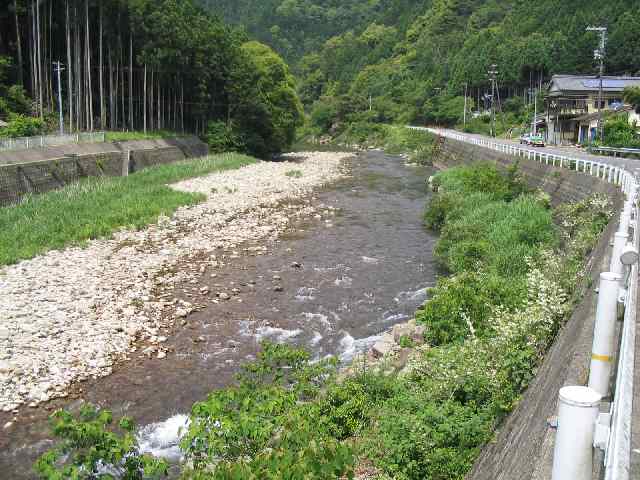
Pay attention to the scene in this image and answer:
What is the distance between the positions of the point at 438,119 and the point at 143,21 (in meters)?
59.3

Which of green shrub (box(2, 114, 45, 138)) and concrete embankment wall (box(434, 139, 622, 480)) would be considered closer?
concrete embankment wall (box(434, 139, 622, 480))

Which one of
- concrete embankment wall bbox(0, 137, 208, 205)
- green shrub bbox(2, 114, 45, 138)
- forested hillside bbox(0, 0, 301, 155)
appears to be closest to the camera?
concrete embankment wall bbox(0, 137, 208, 205)

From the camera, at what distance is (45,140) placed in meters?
30.3

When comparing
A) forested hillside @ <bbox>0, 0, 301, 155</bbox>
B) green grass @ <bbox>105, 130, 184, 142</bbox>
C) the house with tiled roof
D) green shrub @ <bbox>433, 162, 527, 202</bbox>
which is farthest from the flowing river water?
the house with tiled roof

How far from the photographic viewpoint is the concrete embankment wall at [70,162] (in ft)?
83.5

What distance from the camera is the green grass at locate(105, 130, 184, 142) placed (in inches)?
1565

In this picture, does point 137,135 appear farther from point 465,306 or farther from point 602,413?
point 602,413

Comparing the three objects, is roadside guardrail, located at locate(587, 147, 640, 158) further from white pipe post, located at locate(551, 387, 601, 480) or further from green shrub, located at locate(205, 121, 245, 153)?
white pipe post, located at locate(551, 387, 601, 480)

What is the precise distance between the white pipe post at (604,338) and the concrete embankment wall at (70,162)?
25.2 meters

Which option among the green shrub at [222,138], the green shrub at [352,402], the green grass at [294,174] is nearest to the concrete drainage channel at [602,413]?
the green shrub at [352,402]

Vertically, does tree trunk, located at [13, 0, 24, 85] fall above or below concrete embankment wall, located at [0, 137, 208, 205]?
above

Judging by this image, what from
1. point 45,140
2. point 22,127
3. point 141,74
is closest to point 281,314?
point 45,140

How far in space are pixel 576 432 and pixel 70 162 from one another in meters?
32.0

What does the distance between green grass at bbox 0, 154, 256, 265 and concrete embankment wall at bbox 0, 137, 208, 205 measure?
2.76 ft
